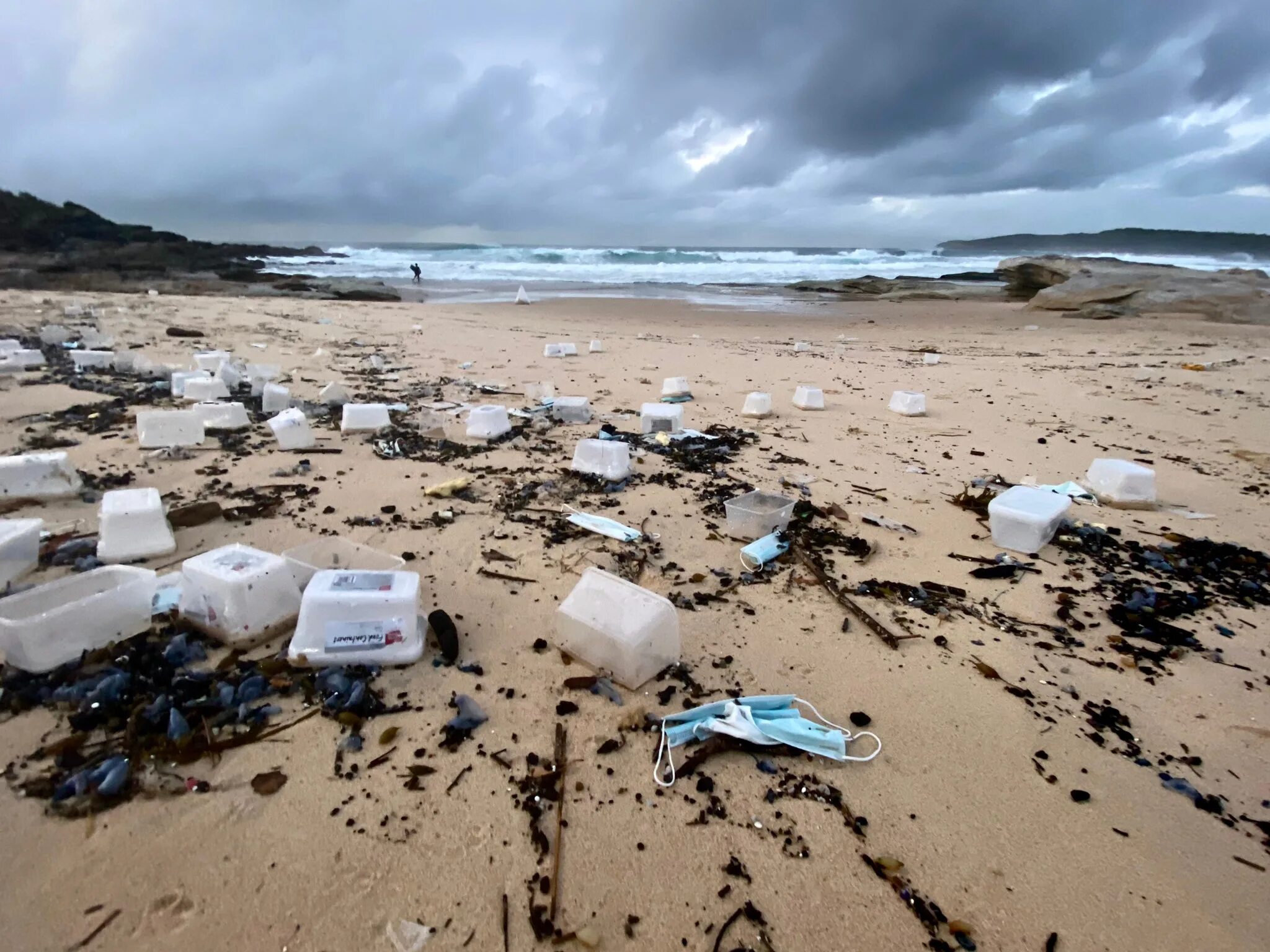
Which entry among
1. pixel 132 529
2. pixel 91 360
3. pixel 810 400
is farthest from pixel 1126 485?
pixel 91 360

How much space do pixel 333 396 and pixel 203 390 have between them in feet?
3.57

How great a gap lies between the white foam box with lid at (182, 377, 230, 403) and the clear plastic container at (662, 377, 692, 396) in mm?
4135

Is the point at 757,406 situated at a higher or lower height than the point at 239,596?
lower

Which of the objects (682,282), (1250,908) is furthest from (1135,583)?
(682,282)

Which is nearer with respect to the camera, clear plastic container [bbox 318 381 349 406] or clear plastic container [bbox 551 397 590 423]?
clear plastic container [bbox 551 397 590 423]

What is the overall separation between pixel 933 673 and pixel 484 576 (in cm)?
195

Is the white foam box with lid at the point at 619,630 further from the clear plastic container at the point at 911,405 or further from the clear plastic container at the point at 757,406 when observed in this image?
the clear plastic container at the point at 911,405

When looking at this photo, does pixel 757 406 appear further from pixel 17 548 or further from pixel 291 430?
pixel 17 548

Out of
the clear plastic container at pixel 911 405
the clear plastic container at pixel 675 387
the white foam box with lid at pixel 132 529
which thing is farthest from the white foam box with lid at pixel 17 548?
the clear plastic container at pixel 911 405

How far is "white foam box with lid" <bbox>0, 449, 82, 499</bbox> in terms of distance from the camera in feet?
11.5

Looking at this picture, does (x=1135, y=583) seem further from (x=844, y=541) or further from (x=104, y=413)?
(x=104, y=413)

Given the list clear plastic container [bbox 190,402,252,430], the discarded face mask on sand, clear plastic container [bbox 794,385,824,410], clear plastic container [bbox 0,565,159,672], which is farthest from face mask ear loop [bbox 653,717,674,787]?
clear plastic container [bbox 794,385,824,410]

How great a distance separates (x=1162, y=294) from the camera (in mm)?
15047

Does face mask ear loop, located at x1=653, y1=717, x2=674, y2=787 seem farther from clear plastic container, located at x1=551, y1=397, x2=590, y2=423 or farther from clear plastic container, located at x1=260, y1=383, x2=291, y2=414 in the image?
clear plastic container, located at x1=260, y1=383, x2=291, y2=414
